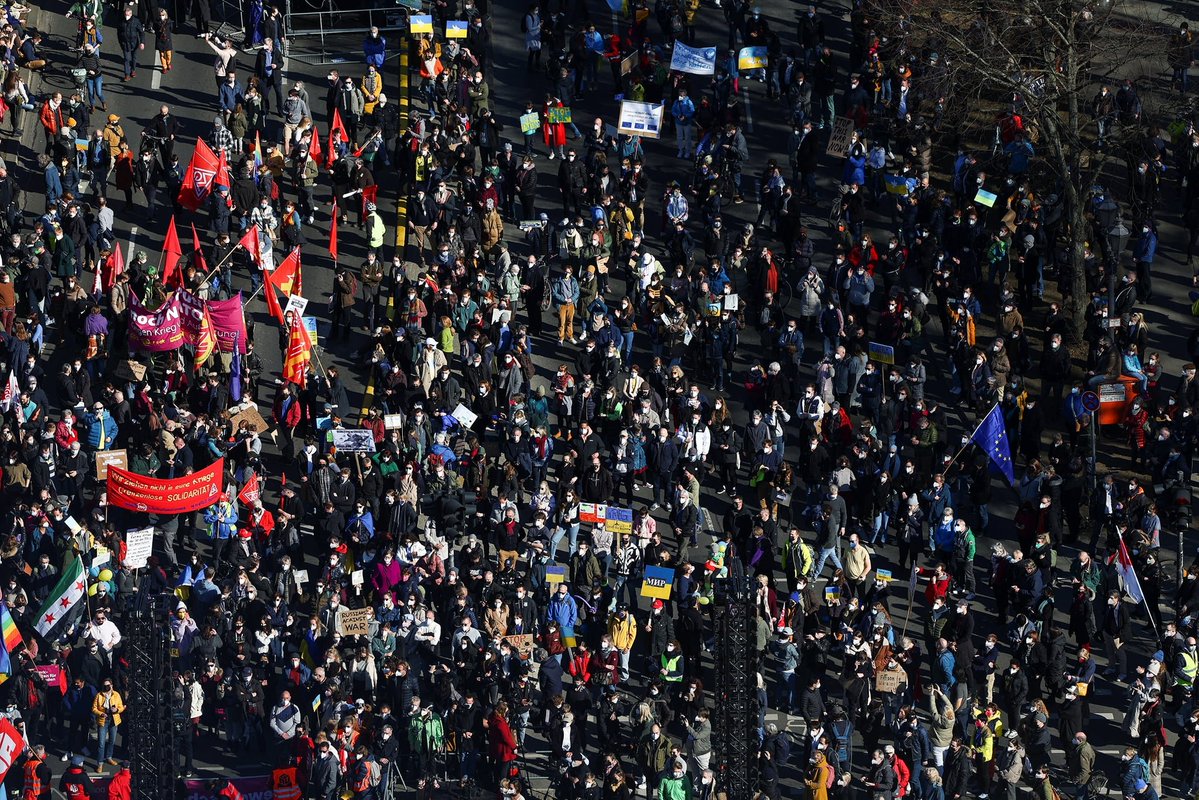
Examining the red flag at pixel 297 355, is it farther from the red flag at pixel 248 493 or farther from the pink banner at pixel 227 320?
the red flag at pixel 248 493

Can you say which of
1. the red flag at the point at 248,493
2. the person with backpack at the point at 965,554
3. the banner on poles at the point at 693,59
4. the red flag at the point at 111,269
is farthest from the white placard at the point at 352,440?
the banner on poles at the point at 693,59

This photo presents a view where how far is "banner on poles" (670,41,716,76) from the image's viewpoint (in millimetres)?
53000

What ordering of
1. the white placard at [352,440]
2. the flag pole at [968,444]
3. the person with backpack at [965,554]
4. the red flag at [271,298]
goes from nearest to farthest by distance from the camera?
the person with backpack at [965,554]
the flag pole at [968,444]
the white placard at [352,440]
the red flag at [271,298]

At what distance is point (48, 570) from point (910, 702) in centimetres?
1382

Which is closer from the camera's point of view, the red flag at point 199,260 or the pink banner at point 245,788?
the pink banner at point 245,788

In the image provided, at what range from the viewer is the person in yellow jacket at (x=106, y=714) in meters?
41.5

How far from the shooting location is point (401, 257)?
51.6m

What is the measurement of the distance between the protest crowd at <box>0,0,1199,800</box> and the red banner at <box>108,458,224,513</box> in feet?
0.26

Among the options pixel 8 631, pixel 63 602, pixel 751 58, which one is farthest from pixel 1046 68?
pixel 8 631

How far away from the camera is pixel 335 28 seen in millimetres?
57906

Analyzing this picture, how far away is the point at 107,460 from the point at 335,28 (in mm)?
15315

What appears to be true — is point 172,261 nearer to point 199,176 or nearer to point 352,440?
point 199,176

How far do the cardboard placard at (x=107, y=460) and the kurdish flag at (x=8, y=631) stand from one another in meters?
4.26

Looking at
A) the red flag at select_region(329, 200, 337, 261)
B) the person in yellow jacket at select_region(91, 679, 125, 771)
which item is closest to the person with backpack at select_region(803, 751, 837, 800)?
the person in yellow jacket at select_region(91, 679, 125, 771)
